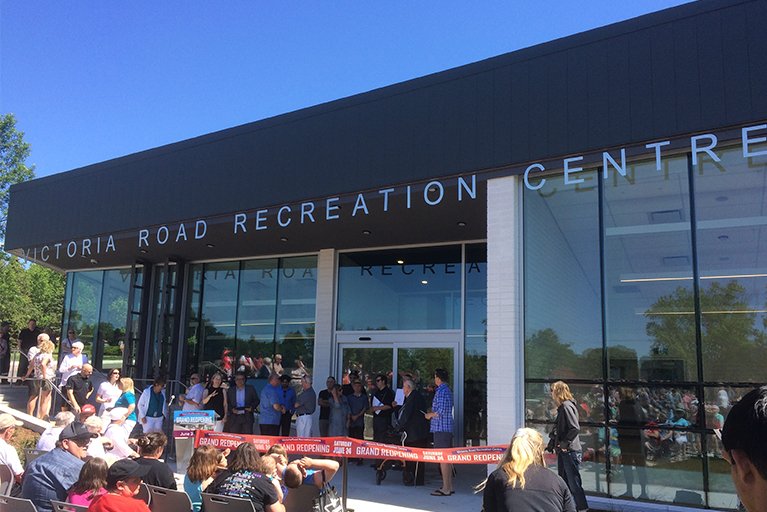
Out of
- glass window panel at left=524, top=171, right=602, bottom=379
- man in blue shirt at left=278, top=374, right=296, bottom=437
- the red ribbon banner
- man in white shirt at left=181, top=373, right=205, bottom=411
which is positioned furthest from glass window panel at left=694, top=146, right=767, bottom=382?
man in white shirt at left=181, top=373, right=205, bottom=411

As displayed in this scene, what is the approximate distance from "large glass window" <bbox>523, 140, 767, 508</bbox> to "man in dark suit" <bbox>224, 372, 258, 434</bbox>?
599 centimetres

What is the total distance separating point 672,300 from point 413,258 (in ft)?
21.3

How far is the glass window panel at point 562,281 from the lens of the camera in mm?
8938

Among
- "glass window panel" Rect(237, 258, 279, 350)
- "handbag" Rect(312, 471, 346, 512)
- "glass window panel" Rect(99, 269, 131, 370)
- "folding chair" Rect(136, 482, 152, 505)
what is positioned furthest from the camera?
"glass window panel" Rect(99, 269, 131, 370)

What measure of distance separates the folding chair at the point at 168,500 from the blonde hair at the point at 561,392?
182 inches

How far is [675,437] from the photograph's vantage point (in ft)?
26.4

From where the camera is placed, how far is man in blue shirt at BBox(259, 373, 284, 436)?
41.8ft

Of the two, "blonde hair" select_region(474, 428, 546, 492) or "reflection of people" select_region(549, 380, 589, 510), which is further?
"reflection of people" select_region(549, 380, 589, 510)

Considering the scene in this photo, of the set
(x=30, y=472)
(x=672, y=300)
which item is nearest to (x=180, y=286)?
(x=30, y=472)

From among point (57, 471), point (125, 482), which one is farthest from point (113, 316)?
point (125, 482)

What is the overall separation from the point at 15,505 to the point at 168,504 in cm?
119

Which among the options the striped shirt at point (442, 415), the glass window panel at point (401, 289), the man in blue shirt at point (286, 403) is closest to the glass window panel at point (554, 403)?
the striped shirt at point (442, 415)

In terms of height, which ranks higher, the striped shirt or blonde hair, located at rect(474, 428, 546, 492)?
blonde hair, located at rect(474, 428, 546, 492)

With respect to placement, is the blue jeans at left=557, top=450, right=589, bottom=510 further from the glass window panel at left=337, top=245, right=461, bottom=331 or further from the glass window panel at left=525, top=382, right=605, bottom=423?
the glass window panel at left=337, top=245, right=461, bottom=331
